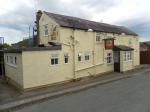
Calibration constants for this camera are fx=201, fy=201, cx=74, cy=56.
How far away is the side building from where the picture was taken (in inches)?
651

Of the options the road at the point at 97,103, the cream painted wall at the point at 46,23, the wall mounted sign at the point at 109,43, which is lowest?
the road at the point at 97,103

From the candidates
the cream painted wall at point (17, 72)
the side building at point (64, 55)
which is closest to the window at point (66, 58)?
the side building at point (64, 55)

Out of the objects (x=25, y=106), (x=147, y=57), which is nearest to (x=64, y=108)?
(x=25, y=106)

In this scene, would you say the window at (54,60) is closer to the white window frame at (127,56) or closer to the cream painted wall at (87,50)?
the cream painted wall at (87,50)

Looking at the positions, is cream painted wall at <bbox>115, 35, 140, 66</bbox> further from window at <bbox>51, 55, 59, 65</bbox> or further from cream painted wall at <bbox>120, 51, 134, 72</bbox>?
window at <bbox>51, 55, 59, 65</bbox>

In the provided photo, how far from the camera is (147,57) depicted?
34.4 meters

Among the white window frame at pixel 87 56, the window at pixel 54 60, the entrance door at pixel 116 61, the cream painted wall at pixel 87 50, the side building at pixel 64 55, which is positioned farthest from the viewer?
the entrance door at pixel 116 61

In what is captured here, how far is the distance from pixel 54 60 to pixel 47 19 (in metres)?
5.13

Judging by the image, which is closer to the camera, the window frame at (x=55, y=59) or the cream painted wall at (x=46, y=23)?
the window frame at (x=55, y=59)

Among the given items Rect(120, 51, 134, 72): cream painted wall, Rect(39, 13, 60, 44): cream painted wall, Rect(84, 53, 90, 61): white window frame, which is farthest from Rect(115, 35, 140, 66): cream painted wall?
Rect(39, 13, 60, 44): cream painted wall

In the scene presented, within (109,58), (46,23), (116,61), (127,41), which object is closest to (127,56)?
(116,61)

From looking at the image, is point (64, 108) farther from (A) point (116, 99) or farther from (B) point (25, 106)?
(A) point (116, 99)

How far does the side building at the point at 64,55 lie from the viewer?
54.3 feet

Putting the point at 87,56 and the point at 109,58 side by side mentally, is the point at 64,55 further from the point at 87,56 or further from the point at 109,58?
the point at 109,58
